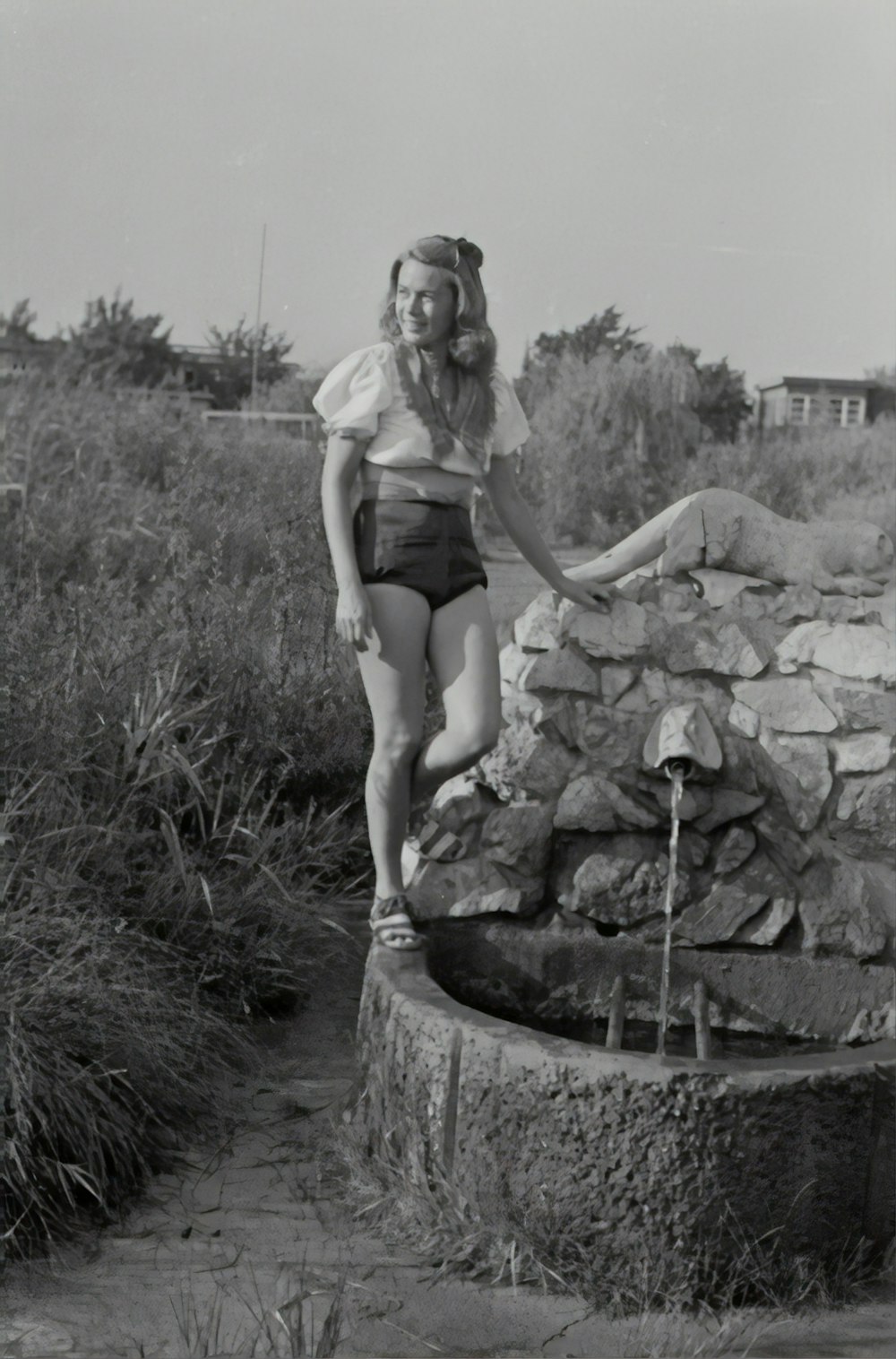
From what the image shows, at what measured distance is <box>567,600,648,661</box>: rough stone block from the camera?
330 cm

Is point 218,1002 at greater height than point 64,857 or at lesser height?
lesser

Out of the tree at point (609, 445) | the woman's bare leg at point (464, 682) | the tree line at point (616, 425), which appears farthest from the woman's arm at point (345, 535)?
the tree at point (609, 445)

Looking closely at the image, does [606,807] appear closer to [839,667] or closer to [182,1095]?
[839,667]

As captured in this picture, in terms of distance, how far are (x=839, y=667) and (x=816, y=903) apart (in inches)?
22.5

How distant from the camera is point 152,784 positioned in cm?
390

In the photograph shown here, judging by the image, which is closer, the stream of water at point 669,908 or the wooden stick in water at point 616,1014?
the wooden stick in water at point 616,1014

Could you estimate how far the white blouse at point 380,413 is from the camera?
2900 millimetres

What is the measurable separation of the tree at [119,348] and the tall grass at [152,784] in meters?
0.18

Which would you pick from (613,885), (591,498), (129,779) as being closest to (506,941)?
(613,885)

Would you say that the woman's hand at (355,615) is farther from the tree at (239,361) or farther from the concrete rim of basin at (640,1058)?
the tree at (239,361)

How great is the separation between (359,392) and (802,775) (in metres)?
1.39

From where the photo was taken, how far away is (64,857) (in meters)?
3.38

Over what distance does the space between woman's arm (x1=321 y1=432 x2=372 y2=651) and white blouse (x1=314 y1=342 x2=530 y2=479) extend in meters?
0.04

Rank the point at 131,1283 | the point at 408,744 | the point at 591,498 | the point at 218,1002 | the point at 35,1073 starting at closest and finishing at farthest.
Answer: the point at 131,1283, the point at 35,1073, the point at 408,744, the point at 218,1002, the point at 591,498
